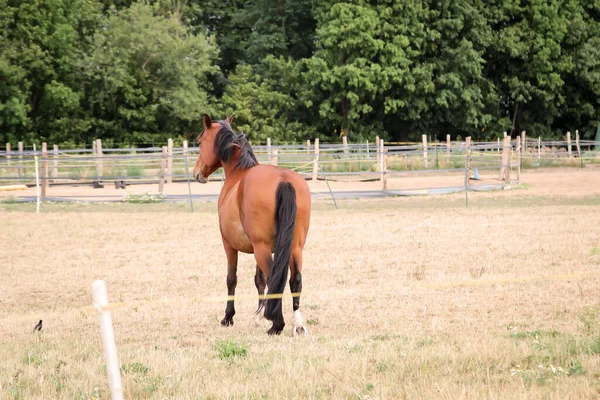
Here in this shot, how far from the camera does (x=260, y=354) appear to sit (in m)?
6.25

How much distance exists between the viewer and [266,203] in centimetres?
762

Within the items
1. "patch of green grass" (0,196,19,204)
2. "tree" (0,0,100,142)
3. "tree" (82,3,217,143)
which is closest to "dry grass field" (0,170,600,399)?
"patch of green grass" (0,196,19,204)

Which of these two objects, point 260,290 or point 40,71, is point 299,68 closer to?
point 40,71

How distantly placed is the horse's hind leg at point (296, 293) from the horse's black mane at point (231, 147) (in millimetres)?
1425

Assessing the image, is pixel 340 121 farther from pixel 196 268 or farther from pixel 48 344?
pixel 48 344

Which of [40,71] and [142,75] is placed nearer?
[40,71]

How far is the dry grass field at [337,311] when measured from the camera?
5250 millimetres

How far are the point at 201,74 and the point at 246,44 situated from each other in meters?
8.64

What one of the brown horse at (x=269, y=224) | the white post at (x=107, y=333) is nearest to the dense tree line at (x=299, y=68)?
the brown horse at (x=269, y=224)

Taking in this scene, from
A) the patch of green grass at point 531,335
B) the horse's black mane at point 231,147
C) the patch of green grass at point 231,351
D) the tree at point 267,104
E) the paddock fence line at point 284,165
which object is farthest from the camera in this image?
the tree at point 267,104

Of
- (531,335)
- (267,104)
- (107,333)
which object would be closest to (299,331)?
(531,335)

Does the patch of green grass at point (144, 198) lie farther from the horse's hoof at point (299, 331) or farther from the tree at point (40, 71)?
the tree at point (40, 71)

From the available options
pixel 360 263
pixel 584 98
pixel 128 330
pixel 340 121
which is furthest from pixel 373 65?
pixel 128 330

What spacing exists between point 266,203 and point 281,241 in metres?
0.47
